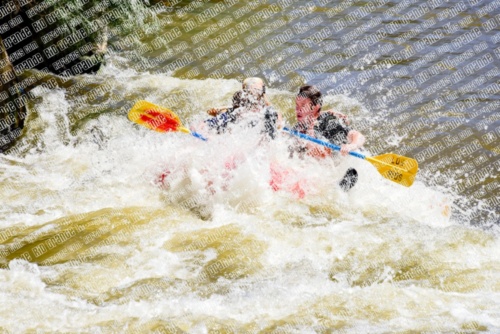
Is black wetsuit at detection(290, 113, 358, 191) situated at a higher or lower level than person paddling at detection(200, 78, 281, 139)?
lower

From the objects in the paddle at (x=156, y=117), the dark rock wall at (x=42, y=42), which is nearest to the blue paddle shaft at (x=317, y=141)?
the paddle at (x=156, y=117)

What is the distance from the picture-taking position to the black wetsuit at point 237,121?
5.65 meters

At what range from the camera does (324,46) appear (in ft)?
31.3

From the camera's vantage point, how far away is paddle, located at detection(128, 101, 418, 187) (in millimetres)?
5293

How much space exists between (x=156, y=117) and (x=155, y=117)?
0.04ft

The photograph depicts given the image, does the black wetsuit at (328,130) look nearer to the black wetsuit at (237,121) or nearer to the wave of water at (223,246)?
the wave of water at (223,246)

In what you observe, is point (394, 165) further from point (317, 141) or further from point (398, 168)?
point (317, 141)

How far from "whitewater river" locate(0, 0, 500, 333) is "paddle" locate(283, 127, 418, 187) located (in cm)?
33

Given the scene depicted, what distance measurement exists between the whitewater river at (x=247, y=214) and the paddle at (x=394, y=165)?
0.33 metres

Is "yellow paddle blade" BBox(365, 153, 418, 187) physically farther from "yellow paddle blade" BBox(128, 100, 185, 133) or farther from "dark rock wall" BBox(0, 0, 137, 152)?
"dark rock wall" BBox(0, 0, 137, 152)

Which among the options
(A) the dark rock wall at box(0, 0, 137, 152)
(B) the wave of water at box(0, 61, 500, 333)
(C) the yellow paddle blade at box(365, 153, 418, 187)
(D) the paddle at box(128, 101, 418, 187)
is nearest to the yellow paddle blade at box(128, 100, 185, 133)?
(D) the paddle at box(128, 101, 418, 187)

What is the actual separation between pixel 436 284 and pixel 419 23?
694 cm

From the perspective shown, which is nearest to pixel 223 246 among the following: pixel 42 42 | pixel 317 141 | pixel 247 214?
pixel 247 214

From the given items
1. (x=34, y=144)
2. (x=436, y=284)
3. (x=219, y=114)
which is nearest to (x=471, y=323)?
(x=436, y=284)
